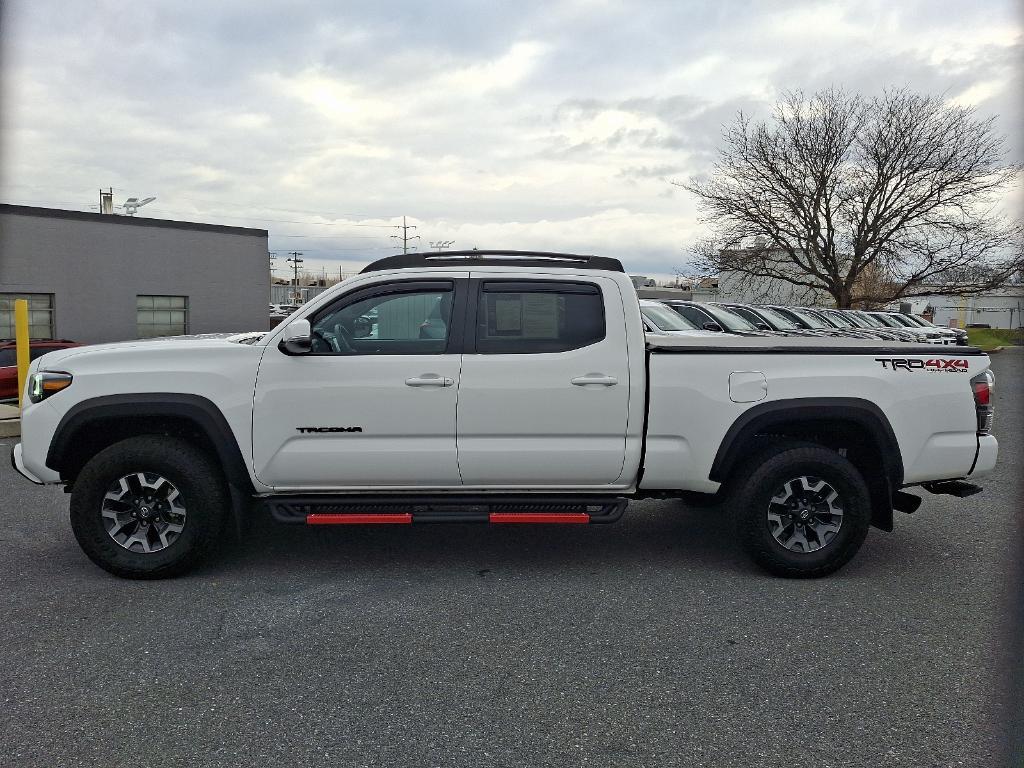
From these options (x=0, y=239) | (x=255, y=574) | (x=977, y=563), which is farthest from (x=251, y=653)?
(x=977, y=563)

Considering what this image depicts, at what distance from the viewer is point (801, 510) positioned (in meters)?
4.88

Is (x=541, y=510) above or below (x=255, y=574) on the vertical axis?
above

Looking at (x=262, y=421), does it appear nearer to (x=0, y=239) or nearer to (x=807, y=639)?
(x=0, y=239)

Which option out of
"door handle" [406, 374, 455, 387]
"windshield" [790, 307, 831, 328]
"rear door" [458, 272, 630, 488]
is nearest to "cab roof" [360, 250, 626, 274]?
"rear door" [458, 272, 630, 488]

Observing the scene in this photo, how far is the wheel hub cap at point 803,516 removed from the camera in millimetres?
4859

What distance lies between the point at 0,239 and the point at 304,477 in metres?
2.16

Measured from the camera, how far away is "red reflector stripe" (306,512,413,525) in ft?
15.4

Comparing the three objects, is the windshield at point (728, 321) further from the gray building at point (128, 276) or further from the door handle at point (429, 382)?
the gray building at point (128, 276)

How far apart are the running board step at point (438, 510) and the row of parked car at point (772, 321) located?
19.9 feet

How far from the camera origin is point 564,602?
4484mm

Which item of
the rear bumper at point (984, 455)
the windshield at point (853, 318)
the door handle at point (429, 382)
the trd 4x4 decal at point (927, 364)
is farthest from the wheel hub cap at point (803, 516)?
the windshield at point (853, 318)

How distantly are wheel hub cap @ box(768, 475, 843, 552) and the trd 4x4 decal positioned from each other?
2.72ft

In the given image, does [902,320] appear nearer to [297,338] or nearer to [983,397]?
[983,397]

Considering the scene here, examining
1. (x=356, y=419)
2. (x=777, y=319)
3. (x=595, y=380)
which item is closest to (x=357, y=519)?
(x=356, y=419)
